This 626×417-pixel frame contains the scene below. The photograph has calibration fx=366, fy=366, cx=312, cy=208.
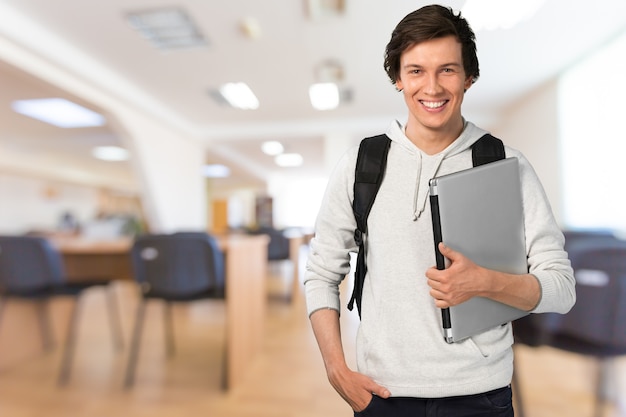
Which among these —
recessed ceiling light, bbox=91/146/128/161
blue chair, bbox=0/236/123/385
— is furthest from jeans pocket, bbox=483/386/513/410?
recessed ceiling light, bbox=91/146/128/161

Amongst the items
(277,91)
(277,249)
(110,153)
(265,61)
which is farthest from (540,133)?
(110,153)

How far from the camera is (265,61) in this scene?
1.13 metres

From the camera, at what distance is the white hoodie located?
38 cm

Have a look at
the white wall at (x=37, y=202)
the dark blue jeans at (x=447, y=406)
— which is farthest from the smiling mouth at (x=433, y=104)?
the white wall at (x=37, y=202)

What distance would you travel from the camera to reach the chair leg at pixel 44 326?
2211 mm

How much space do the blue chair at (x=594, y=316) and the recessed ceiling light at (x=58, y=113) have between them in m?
4.38

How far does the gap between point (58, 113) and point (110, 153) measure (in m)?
3.14

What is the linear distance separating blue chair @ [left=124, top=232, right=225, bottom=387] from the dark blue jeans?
1.44 metres

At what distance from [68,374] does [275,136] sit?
1904 mm

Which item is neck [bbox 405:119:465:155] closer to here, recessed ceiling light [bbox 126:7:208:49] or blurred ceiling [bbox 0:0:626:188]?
blurred ceiling [bbox 0:0:626:188]

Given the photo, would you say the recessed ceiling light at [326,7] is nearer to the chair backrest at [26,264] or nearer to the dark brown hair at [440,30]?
the dark brown hair at [440,30]

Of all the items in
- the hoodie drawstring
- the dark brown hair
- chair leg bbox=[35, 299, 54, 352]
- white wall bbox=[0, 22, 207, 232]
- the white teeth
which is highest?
white wall bbox=[0, 22, 207, 232]

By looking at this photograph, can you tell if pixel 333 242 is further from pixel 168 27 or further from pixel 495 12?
pixel 168 27

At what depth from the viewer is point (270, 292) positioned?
3.81 metres
